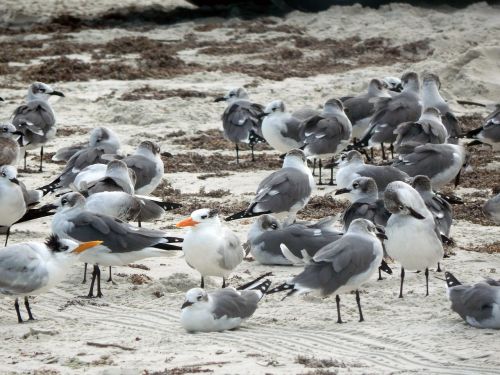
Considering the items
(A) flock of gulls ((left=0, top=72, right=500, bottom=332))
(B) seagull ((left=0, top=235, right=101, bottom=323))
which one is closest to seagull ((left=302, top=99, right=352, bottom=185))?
(A) flock of gulls ((left=0, top=72, right=500, bottom=332))

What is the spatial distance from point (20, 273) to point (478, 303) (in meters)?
3.22

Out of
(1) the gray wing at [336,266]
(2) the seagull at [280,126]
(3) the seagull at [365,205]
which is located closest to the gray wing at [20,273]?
(1) the gray wing at [336,266]

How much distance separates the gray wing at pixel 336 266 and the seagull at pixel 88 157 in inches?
166

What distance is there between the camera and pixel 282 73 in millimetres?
20047

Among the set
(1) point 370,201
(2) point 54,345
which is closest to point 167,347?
(2) point 54,345

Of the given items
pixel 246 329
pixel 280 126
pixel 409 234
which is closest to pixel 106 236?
pixel 246 329

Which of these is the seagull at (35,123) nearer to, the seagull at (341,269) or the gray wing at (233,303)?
the gray wing at (233,303)

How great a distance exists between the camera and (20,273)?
28.3ft

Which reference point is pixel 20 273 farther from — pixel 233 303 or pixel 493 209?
pixel 493 209

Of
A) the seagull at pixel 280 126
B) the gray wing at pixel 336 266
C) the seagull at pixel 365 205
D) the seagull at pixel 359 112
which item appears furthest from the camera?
the seagull at pixel 359 112

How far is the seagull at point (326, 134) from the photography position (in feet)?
44.5

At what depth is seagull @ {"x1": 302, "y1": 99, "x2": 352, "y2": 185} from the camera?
13.6 metres

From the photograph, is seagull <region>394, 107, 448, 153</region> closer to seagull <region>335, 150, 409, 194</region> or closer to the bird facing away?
seagull <region>335, 150, 409, 194</region>

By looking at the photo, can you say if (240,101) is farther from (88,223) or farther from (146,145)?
(88,223)
